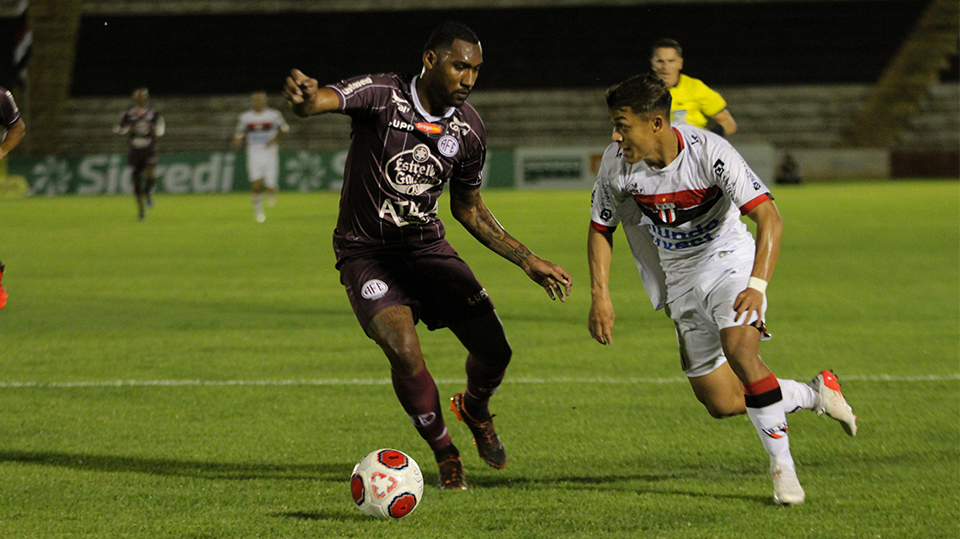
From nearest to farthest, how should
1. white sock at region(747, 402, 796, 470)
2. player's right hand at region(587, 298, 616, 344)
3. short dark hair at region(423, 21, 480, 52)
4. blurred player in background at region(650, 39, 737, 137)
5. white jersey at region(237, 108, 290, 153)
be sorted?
1. white sock at region(747, 402, 796, 470)
2. player's right hand at region(587, 298, 616, 344)
3. short dark hair at region(423, 21, 480, 52)
4. blurred player in background at region(650, 39, 737, 137)
5. white jersey at region(237, 108, 290, 153)

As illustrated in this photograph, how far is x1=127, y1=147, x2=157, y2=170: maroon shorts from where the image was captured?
839 inches

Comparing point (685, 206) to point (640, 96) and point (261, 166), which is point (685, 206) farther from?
point (261, 166)

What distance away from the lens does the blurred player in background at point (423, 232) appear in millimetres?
4582

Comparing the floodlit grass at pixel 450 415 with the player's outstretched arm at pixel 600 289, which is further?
the player's outstretched arm at pixel 600 289

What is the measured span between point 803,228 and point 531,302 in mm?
8410

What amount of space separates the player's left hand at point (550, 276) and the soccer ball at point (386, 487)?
3.11 feet

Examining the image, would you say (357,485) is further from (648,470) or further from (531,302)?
(531,302)

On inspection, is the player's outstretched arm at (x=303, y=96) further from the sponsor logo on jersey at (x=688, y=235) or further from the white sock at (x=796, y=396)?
the white sock at (x=796, y=396)

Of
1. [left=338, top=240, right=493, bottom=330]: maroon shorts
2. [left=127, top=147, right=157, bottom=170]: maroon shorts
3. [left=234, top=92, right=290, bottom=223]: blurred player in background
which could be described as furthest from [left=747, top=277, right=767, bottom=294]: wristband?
[left=127, top=147, right=157, bottom=170]: maroon shorts

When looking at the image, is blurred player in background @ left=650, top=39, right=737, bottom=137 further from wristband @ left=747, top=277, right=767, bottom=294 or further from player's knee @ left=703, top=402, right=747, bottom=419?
wristband @ left=747, top=277, right=767, bottom=294

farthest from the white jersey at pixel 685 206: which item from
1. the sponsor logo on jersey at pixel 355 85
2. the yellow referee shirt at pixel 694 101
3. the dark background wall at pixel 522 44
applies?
the dark background wall at pixel 522 44

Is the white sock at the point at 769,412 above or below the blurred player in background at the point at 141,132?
above

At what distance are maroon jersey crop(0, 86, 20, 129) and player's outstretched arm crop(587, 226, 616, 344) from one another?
3.93m

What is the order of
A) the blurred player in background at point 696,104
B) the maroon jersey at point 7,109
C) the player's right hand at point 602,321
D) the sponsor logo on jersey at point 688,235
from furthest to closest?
the blurred player in background at point 696,104, the maroon jersey at point 7,109, the sponsor logo on jersey at point 688,235, the player's right hand at point 602,321
